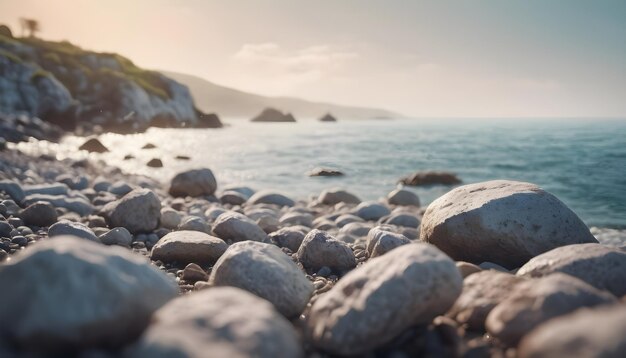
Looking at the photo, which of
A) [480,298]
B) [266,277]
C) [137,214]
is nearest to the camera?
[480,298]

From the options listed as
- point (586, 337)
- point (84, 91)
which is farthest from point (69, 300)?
point (84, 91)

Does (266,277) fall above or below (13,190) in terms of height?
above

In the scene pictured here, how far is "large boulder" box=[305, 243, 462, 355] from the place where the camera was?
2123 mm

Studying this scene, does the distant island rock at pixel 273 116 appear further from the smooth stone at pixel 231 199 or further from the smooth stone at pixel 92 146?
the smooth stone at pixel 231 199

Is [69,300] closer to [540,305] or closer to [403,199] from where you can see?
[540,305]

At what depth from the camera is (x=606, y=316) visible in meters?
1.54

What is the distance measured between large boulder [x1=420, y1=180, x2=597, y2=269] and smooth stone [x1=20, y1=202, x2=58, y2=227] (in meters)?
4.50

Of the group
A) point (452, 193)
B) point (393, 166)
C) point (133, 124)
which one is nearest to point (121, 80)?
point (133, 124)

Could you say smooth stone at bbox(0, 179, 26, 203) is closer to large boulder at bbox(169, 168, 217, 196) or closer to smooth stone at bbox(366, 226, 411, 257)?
large boulder at bbox(169, 168, 217, 196)

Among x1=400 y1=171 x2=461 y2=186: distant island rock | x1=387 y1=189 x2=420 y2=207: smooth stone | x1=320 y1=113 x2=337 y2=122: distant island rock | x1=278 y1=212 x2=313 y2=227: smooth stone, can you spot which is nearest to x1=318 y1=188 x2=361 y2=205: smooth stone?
x1=387 y1=189 x2=420 y2=207: smooth stone

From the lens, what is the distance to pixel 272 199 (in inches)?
392

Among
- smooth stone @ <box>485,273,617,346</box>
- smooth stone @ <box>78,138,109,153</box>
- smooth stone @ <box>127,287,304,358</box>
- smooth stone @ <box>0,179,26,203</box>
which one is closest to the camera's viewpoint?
smooth stone @ <box>127,287,304,358</box>

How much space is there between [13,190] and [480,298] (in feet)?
21.7

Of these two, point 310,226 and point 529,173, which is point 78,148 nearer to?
point 310,226
